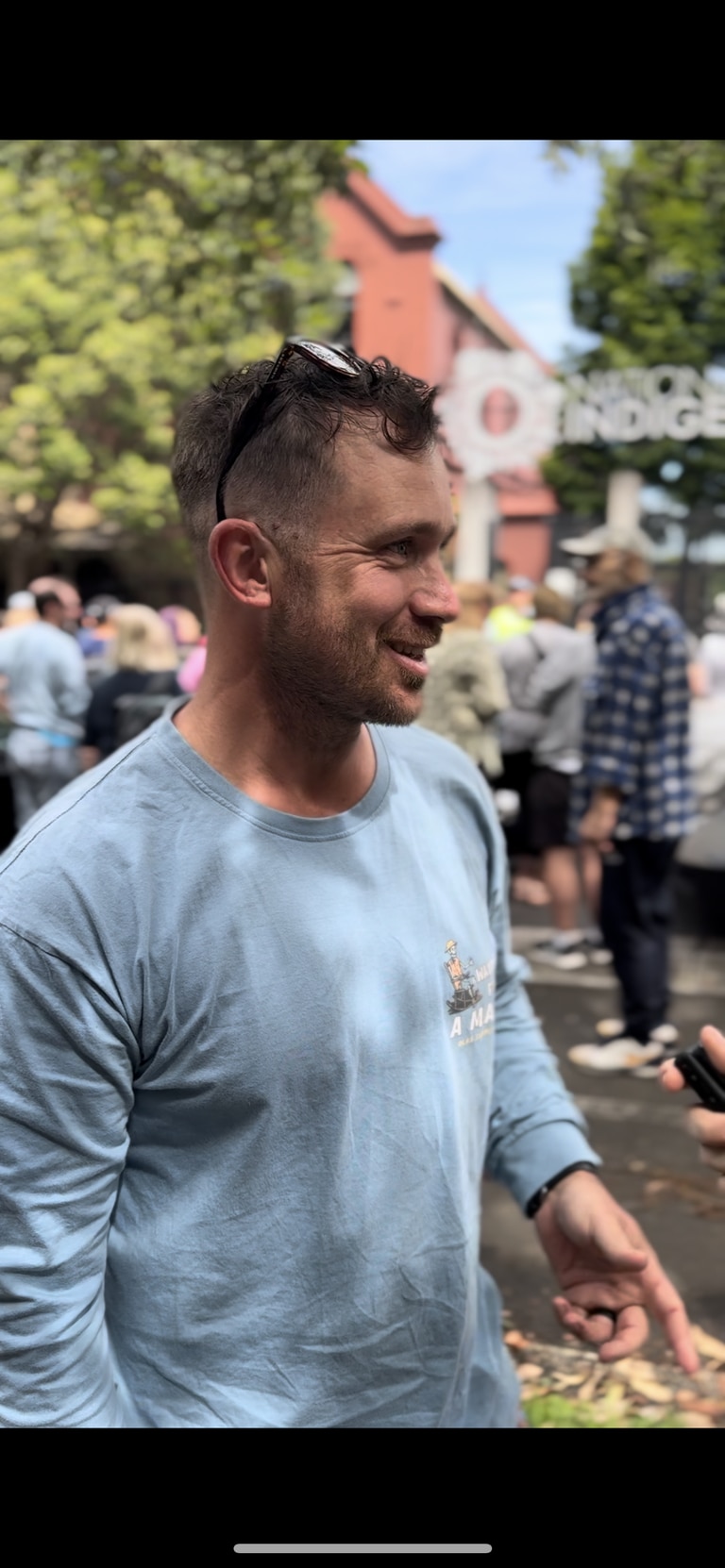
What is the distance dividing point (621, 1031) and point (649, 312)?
16.8 m

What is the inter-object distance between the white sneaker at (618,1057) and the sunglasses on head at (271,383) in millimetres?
4577

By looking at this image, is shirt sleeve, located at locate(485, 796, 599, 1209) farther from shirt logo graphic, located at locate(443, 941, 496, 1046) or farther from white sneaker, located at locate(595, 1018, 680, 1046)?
white sneaker, located at locate(595, 1018, 680, 1046)

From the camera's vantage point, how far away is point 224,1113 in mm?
1486

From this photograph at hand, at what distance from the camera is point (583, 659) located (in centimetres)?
748

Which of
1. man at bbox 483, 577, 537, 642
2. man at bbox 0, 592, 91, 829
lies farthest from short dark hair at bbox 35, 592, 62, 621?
man at bbox 483, 577, 537, 642

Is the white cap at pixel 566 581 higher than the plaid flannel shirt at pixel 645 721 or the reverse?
higher

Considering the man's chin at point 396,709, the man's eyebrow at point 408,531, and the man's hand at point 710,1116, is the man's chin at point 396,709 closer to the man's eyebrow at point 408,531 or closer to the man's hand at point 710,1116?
the man's eyebrow at point 408,531

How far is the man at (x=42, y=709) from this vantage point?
7.84 metres

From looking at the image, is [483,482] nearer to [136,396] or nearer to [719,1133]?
[136,396]

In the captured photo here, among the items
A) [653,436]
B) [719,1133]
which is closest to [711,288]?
[653,436]

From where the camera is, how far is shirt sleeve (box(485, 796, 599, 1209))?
189 centimetres

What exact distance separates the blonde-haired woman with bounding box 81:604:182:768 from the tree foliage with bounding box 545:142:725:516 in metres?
11.6

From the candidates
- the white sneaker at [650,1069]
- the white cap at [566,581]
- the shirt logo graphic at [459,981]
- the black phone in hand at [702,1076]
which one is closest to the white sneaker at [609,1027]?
the white sneaker at [650,1069]
